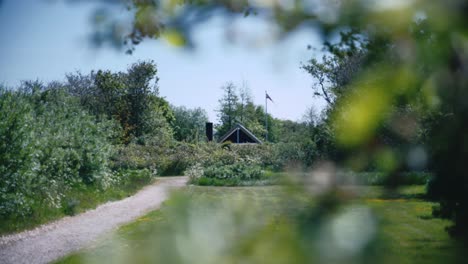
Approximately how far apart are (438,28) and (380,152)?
194 mm

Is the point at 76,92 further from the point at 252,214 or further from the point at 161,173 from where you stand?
the point at 252,214

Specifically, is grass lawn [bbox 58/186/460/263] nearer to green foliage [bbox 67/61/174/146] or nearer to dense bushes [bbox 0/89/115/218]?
dense bushes [bbox 0/89/115/218]

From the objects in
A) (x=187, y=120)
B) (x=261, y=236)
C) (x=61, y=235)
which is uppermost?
(x=187, y=120)

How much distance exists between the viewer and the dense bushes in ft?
30.1

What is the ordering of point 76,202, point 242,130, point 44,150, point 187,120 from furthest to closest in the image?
point 187,120
point 242,130
point 76,202
point 44,150

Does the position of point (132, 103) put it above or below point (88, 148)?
above

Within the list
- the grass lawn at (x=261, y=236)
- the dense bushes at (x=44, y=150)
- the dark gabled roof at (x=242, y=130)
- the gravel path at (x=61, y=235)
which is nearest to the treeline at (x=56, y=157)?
the dense bushes at (x=44, y=150)

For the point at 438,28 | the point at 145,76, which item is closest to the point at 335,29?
the point at 438,28

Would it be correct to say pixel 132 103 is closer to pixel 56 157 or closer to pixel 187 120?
pixel 187 120

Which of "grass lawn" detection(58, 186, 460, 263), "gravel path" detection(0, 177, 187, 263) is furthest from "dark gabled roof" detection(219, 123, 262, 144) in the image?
"grass lawn" detection(58, 186, 460, 263)

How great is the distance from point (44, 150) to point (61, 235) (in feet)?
10.4

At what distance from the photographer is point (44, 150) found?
37.3 ft

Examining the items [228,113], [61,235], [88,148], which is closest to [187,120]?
[228,113]

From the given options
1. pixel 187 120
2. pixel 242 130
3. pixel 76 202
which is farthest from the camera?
pixel 187 120
